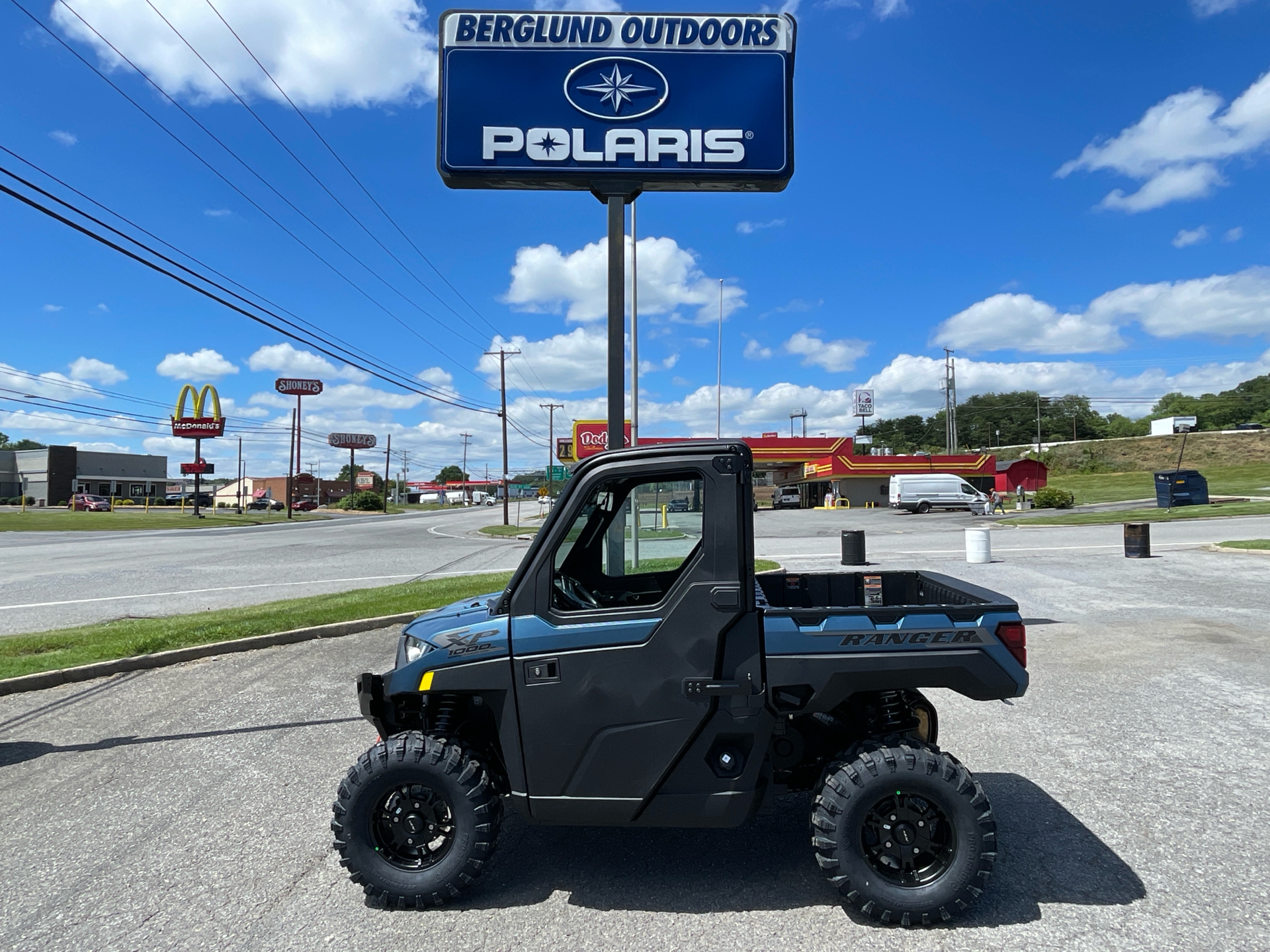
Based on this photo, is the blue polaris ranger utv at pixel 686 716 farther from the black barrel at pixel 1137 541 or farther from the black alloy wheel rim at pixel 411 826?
the black barrel at pixel 1137 541

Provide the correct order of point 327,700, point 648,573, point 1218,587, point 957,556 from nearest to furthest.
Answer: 1. point 648,573
2. point 327,700
3. point 1218,587
4. point 957,556

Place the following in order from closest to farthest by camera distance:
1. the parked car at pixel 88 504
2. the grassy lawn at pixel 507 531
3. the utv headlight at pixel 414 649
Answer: the utv headlight at pixel 414 649 < the grassy lawn at pixel 507 531 < the parked car at pixel 88 504

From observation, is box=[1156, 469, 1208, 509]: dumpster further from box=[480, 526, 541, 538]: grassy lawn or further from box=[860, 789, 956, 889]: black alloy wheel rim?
box=[860, 789, 956, 889]: black alloy wheel rim

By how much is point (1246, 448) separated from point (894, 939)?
101434 millimetres

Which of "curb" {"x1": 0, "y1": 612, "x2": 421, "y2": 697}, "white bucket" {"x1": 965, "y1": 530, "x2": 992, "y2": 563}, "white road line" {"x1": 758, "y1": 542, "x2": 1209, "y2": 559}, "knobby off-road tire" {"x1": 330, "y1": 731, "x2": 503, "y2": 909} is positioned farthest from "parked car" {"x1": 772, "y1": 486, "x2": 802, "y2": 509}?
"knobby off-road tire" {"x1": 330, "y1": 731, "x2": 503, "y2": 909}

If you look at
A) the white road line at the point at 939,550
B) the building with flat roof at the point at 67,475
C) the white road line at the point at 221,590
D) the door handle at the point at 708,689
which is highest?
the building with flat roof at the point at 67,475

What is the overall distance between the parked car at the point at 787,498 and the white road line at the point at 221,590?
48.3m

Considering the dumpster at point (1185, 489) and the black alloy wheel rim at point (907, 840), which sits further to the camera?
the dumpster at point (1185, 489)

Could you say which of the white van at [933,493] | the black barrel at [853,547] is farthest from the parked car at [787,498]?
the black barrel at [853,547]

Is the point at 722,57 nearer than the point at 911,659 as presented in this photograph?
No

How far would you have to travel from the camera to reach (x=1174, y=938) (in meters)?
3.01

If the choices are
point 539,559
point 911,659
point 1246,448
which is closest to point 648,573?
point 539,559

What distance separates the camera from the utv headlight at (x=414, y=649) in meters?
3.54

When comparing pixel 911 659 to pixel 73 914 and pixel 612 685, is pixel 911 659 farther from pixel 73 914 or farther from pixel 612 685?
pixel 73 914
